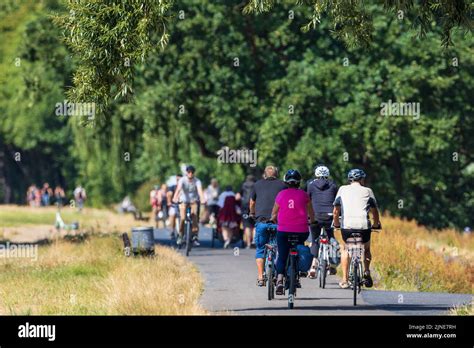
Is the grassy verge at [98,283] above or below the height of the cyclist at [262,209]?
below

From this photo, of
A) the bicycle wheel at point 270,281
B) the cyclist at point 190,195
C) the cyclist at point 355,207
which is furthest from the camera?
the cyclist at point 190,195

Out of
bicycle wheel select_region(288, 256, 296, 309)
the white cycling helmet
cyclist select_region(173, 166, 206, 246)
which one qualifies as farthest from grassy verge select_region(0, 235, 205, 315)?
the white cycling helmet

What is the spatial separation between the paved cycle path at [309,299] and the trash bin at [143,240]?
161cm

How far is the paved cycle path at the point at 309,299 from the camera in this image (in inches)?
680

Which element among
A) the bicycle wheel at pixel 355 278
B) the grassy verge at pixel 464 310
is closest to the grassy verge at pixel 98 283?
the bicycle wheel at pixel 355 278

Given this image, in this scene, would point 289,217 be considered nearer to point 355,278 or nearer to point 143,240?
point 355,278

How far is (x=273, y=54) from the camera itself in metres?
42.3

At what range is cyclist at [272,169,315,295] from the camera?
17.4 metres

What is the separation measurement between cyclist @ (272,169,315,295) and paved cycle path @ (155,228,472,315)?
629mm

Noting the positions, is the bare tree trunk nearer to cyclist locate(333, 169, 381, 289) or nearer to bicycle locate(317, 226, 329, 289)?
bicycle locate(317, 226, 329, 289)

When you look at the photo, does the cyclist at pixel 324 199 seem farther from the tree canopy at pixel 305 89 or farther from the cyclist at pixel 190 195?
the tree canopy at pixel 305 89

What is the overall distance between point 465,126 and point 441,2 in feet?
89.1

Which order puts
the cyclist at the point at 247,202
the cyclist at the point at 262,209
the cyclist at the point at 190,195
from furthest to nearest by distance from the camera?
the cyclist at the point at 247,202, the cyclist at the point at 190,195, the cyclist at the point at 262,209

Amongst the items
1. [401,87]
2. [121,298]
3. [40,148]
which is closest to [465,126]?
[401,87]
